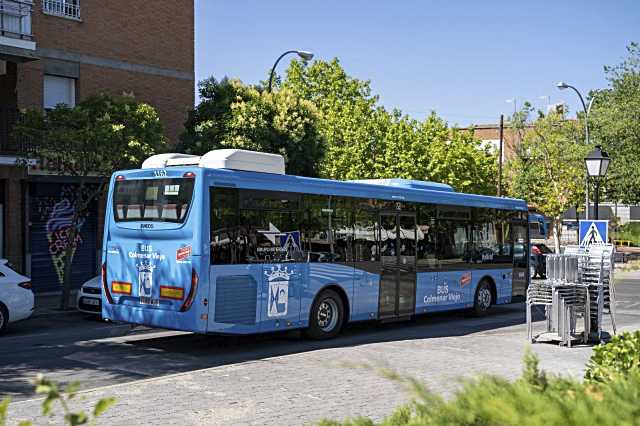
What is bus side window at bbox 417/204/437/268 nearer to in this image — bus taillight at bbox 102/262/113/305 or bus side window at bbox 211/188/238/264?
bus side window at bbox 211/188/238/264

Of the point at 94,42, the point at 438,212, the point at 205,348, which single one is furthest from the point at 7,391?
the point at 94,42

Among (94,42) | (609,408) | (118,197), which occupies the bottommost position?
(609,408)

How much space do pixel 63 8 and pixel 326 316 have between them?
13.7 metres

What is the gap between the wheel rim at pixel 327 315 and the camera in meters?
12.7

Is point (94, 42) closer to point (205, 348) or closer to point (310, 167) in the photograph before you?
point (310, 167)

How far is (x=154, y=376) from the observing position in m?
9.43

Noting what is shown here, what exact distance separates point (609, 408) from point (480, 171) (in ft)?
127

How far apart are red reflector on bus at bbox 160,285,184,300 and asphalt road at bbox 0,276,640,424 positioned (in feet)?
2.95

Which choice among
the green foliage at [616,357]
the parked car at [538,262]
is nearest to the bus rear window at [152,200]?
the green foliage at [616,357]

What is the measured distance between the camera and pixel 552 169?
4091 cm

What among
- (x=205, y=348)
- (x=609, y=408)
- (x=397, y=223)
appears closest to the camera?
(x=609, y=408)

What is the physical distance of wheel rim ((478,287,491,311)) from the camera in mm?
16953

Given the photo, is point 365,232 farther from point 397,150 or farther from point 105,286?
point 397,150

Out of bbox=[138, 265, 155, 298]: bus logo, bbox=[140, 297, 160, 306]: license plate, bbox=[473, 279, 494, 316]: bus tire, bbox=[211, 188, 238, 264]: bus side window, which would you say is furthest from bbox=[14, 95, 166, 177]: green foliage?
bbox=[473, 279, 494, 316]: bus tire
